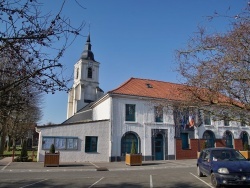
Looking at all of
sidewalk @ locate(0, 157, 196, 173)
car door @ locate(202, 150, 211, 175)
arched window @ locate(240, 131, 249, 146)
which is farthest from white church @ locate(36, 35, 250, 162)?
car door @ locate(202, 150, 211, 175)

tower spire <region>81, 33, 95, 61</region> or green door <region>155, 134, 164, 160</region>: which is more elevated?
tower spire <region>81, 33, 95, 61</region>

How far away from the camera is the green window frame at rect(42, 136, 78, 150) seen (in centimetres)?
2533

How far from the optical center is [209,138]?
107ft

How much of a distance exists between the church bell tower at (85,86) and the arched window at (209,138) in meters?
27.3

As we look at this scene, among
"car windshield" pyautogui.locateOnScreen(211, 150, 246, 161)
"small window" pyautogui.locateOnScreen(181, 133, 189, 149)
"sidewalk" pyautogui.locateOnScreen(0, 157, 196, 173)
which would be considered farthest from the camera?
"small window" pyautogui.locateOnScreen(181, 133, 189, 149)

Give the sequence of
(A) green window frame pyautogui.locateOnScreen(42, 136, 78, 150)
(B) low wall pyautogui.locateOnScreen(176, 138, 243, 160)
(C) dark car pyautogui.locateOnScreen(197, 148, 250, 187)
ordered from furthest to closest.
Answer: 1. (B) low wall pyautogui.locateOnScreen(176, 138, 243, 160)
2. (A) green window frame pyautogui.locateOnScreen(42, 136, 78, 150)
3. (C) dark car pyautogui.locateOnScreen(197, 148, 250, 187)

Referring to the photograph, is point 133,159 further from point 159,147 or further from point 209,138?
point 209,138

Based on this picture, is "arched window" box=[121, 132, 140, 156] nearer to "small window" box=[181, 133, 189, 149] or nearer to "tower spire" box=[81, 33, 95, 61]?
"small window" box=[181, 133, 189, 149]

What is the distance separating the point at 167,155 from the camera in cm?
2900

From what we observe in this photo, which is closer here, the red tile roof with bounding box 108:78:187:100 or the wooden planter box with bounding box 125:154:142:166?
the wooden planter box with bounding box 125:154:142:166

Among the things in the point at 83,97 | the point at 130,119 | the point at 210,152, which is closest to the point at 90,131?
the point at 130,119

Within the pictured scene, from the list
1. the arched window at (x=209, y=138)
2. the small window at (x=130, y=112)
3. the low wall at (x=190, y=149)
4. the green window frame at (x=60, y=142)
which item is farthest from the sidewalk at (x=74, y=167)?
the arched window at (x=209, y=138)

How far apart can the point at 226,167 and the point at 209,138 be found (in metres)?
22.9

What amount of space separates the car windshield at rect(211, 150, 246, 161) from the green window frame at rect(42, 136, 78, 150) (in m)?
16.6
